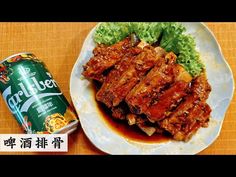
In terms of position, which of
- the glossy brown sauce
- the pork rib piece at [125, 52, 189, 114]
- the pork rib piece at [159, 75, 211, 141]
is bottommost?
the glossy brown sauce

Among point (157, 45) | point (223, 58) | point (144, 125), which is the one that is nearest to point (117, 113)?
point (144, 125)

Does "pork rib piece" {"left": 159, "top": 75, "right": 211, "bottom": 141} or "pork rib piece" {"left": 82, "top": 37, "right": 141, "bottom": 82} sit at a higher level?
"pork rib piece" {"left": 82, "top": 37, "right": 141, "bottom": 82}

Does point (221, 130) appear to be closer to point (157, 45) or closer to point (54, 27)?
point (157, 45)

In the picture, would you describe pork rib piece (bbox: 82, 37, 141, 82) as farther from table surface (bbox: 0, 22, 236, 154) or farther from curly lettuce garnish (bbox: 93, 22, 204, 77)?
table surface (bbox: 0, 22, 236, 154)

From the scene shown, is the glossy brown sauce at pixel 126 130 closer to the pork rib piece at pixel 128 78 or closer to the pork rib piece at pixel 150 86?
the pork rib piece at pixel 128 78

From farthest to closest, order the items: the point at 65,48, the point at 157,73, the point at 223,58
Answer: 1. the point at 65,48
2. the point at 223,58
3. the point at 157,73

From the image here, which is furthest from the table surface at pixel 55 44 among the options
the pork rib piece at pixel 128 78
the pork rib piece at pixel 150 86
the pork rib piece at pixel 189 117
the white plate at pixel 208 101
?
the pork rib piece at pixel 150 86

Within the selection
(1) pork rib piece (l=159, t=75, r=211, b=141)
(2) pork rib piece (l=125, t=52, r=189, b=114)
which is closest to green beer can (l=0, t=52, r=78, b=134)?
(2) pork rib piece (l=125, t=52, r=189, b=114)

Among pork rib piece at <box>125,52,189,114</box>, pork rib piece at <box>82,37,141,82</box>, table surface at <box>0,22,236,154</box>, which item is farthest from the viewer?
A: table surface at <box>0,22,236,154</box>
